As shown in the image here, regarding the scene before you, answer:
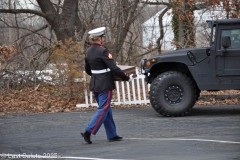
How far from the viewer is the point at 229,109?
14773mm

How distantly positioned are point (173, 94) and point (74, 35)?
30.4 feet

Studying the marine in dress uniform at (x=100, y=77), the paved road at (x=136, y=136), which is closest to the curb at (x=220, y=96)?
the paved road at (x=136, y=136)

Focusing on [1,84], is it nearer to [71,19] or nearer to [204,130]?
[71,19]

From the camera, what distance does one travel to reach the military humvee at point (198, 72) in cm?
1320

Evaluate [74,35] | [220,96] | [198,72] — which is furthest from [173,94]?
[74,35]

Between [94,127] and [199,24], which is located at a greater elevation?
[199,24]

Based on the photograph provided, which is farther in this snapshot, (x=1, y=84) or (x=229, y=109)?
(x=1, y=84)

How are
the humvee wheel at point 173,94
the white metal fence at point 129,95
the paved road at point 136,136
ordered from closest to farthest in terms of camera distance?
1. the paved road at point 136,136
2. the humvee wheel at point 173,94
3. the white metal fence at point 129,95

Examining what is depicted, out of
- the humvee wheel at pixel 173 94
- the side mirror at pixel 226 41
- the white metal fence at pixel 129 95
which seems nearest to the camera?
the side mirror at pixel 226 41

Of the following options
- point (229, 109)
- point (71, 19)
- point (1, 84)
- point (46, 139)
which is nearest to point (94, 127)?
point (46, 139)

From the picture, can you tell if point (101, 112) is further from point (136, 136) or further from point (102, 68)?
point (136, 136)

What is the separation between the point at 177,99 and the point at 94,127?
13.7 ft

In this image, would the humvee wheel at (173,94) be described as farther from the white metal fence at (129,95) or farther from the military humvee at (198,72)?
the white metal fence at (129,95)

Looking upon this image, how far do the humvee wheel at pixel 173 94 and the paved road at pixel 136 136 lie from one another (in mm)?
252
